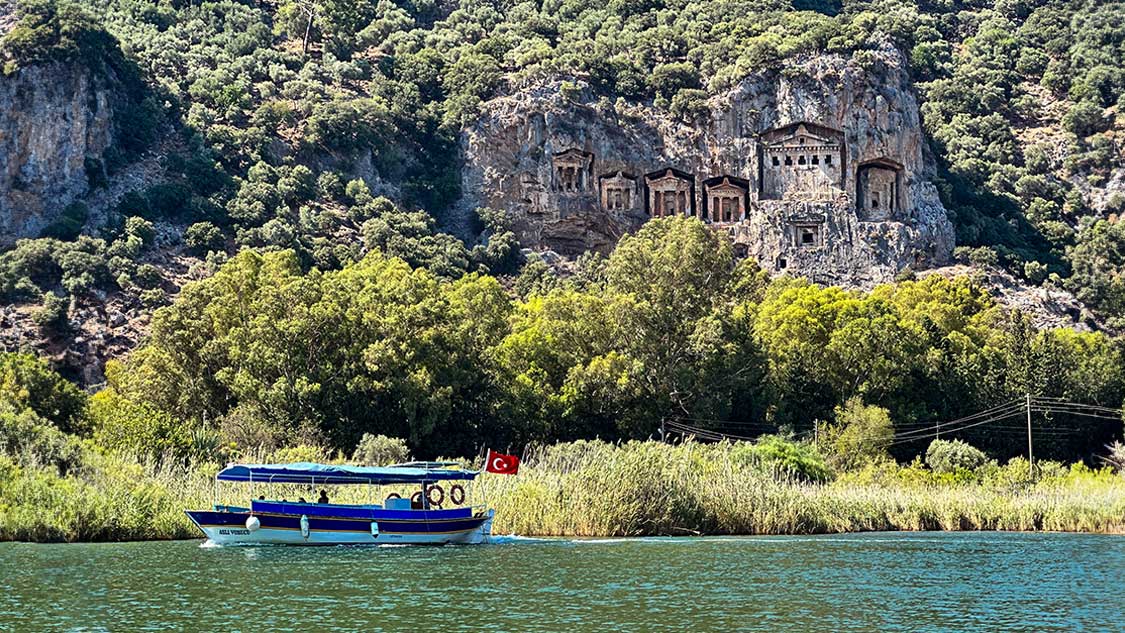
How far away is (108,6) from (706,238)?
264 ft

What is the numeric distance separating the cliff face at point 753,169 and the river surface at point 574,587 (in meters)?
67.4

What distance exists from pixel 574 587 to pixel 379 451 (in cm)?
2916

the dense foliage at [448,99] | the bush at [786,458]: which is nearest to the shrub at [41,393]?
the bush at [786,458]

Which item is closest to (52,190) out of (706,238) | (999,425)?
(706,238)

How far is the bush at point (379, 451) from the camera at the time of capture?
73625mm

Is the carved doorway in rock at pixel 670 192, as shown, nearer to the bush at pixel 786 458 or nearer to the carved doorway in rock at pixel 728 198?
the carved doorway in rock at pixel 728 198

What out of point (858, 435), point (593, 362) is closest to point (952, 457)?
point (858, 435)

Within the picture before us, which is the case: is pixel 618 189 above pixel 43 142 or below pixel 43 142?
below

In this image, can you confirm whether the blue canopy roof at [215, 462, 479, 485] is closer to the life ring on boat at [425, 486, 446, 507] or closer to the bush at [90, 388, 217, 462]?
the life ring on boat at [425, 486, 446, 507]

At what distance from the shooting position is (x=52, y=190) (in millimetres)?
120000

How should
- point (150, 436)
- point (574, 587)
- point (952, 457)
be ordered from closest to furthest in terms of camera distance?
point (574, 587), point (150, 436), point (952, 457)

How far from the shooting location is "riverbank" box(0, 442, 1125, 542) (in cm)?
5716

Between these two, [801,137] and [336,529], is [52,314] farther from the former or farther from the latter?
[801,137]

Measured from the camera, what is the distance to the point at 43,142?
12081 cm
